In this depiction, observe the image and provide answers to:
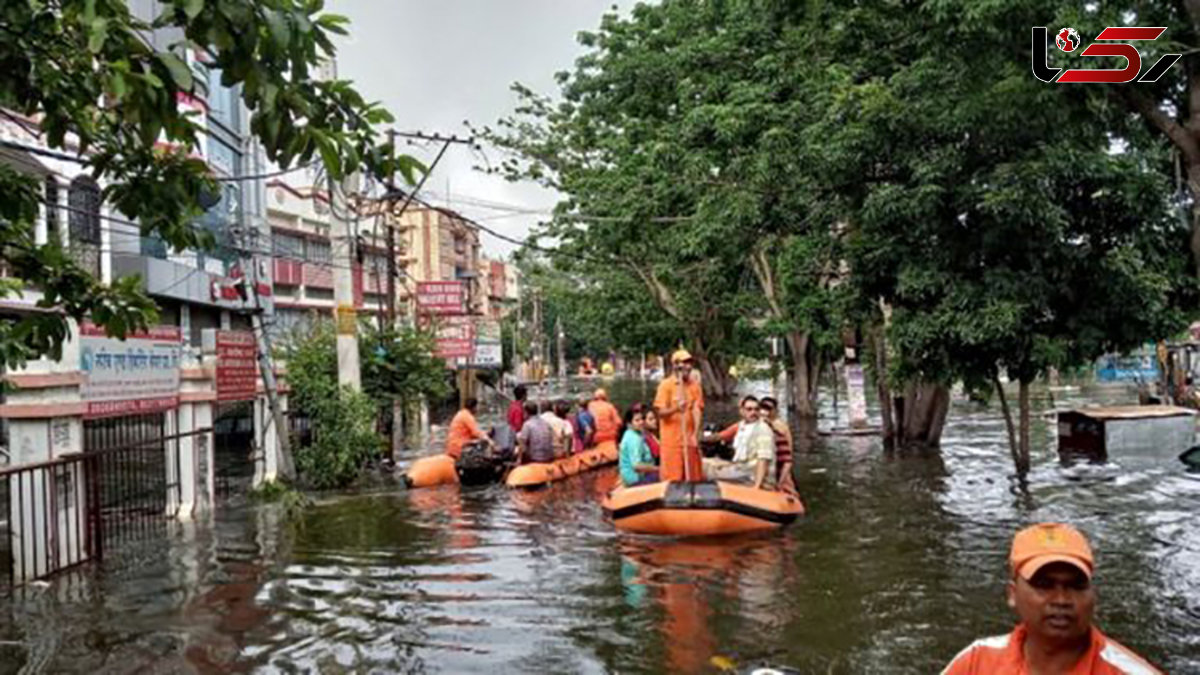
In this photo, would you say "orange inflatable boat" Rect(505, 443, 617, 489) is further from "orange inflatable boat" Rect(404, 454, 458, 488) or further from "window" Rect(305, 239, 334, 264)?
"window" Rect(305, 239, 334, 264)

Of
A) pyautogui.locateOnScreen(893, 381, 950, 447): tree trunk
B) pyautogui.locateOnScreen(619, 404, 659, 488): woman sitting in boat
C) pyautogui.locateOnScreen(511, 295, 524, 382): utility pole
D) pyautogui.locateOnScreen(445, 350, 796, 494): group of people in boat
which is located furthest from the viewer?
Answer: pyautogui.locateOnScreen(511, 295, 524, 382): utility pole

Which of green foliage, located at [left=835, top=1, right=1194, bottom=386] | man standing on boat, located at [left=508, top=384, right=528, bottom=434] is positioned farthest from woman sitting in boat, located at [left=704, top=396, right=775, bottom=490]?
man standing on boat, located at [left=508, top=384, right=528, bottom=434]

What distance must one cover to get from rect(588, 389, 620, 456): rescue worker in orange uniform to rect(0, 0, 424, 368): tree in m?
15.9

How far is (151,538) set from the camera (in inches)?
468

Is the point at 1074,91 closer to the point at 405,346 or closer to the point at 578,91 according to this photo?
the point at 405,346

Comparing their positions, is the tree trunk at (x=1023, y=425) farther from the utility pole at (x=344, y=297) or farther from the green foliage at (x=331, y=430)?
the utility pole at (x=344, y=297)

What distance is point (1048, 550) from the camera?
286 cm

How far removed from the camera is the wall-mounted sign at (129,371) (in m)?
10.3

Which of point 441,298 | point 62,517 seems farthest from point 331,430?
point 441,298

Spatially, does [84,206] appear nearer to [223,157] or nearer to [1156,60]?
[223,157]

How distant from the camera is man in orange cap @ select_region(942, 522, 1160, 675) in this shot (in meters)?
2.81

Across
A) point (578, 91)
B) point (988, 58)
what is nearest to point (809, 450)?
point (578, 91)

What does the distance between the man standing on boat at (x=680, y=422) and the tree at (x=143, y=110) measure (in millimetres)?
7806

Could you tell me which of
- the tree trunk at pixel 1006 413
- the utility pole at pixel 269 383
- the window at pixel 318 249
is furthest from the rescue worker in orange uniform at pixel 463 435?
the window at pixel 318 249
